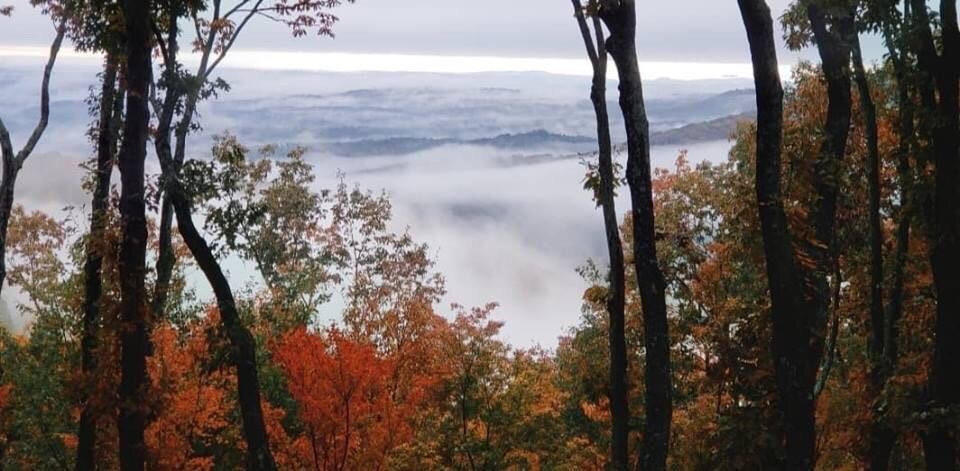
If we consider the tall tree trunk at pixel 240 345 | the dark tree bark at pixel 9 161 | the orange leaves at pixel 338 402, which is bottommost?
the orange leaves at pixel 338 402

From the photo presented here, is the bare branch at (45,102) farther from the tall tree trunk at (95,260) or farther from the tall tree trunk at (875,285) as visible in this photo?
the tall tree trunk at (875,285)

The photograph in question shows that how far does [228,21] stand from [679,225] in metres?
12.7

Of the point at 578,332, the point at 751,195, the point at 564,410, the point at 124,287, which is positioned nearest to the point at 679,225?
the point at 578,332

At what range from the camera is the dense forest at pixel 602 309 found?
351 inches

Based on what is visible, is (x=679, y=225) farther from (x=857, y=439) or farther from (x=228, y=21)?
(x=228, y=21)

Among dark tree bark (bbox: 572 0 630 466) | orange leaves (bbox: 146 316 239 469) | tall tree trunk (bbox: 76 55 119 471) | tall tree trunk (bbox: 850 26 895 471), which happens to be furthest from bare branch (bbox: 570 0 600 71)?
orange leaves (bbox: 146 316 239 469)

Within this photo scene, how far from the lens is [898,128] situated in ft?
34.9

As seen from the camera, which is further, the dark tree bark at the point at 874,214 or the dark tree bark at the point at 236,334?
the dark tree bark at the point at 874,214

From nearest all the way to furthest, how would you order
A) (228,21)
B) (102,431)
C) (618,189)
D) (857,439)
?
(618,189) < (857,439) < (102,431) < (228,21)

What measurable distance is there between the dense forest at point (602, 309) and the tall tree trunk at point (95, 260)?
6 cm

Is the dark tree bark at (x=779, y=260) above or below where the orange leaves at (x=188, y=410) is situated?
above

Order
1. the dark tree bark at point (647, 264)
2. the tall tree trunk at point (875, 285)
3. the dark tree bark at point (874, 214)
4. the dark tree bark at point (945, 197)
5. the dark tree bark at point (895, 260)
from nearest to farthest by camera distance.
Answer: the dark tree bark at point (647, 264)
the dark tree bark at point (945, 197)
the dark tree bark at point (895, 260)
the tall tree trunk at point (875, 285)
the dark tree bark at point (874, 214)

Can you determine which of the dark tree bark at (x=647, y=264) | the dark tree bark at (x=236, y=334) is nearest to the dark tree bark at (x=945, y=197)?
the dark tree bark at (x=647, y=264)

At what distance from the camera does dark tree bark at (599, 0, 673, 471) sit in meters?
8.66
